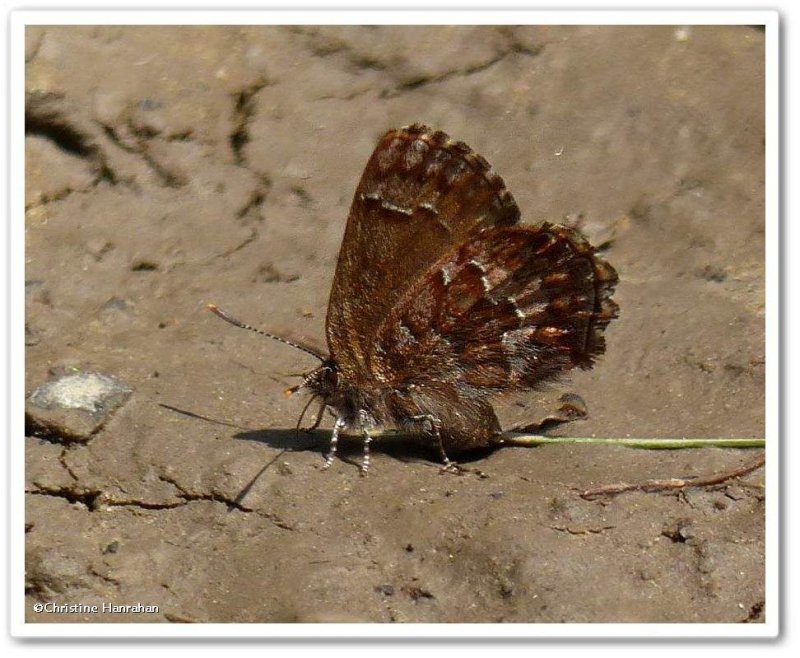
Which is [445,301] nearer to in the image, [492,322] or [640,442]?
[492,322]

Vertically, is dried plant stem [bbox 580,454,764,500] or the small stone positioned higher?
the small stone

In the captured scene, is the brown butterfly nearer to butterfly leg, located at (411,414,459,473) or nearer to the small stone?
butterfly leg, located at (411,414,459,473)

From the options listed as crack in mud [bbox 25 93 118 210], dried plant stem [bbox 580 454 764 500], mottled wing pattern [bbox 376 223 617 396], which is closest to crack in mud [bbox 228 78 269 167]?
crack in mud [bbox 25 93 118 210]

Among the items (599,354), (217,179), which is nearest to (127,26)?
(217,179)

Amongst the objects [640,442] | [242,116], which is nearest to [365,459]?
[640,442]

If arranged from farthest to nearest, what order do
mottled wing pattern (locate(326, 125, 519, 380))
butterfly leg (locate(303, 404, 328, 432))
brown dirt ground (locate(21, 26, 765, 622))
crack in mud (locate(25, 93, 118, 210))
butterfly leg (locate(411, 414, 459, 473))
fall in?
1. crack in mud (locate(25, 93, 118, 210))
2. butterfly leg (locate(303, 404, 328, 432))
3. butterfly leg (locate(411, 414, 459, 473))
4. mottled wing pattern (locate(326, 125, 519, 380))
5. brown dirt ground (locate(21, 26, 765, 622))

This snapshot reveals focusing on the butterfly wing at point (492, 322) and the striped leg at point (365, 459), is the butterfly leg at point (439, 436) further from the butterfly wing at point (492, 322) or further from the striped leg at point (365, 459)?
the striped leg at point (365, 459)

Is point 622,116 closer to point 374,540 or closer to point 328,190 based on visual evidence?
point 328,190
